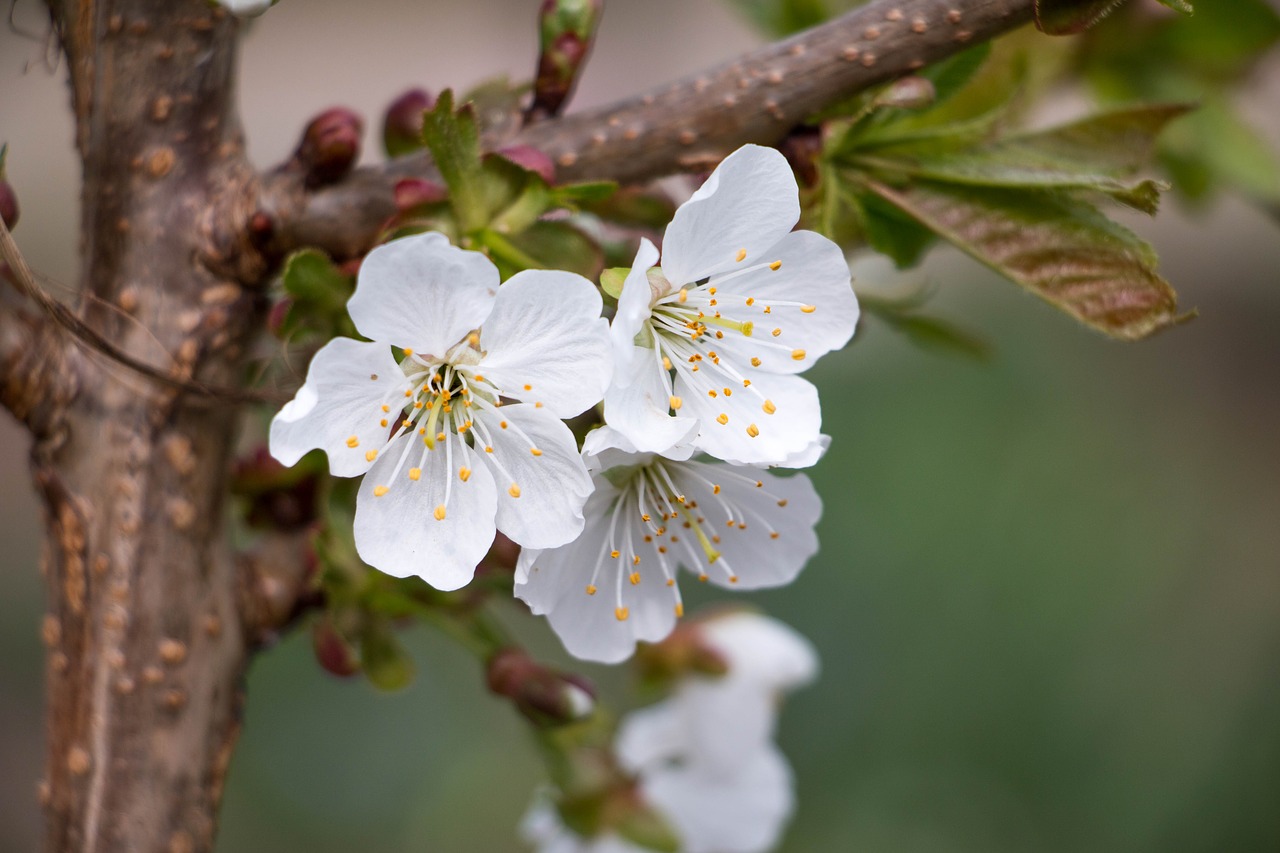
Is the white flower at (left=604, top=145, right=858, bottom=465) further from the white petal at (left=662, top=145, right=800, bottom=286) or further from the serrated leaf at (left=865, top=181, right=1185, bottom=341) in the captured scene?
the serrated leaf at (left=865, top=181, right=1185, bottom=341)

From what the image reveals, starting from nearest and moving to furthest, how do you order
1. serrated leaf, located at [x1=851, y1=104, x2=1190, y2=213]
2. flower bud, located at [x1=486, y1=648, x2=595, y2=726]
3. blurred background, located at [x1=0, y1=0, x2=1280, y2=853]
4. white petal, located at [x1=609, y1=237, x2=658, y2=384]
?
white petal, located at [x1=609, y1=237, x2=658, y2=384], serrated leaf, located at [x1=851, y1=104, x2=1190, y2=213], flower bud, located at [x1=486, y1=648, x2=595, y2=726], blurred background, located at [x1=0, y1=0, x2=1280, y2=853]

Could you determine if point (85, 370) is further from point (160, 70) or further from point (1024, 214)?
point (1024, 214)

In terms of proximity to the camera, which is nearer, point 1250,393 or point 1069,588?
point 1069,588

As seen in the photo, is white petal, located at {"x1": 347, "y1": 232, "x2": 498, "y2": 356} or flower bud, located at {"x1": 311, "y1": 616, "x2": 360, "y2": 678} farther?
flower bud, located at {"x1": 311, "y1": 616, "x2": 360, "y2": 678}

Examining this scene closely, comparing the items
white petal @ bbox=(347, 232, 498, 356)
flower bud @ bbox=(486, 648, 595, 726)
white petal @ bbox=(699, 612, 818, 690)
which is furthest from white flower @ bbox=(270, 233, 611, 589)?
white petal @ bbox=(699, 612, 818, 690)

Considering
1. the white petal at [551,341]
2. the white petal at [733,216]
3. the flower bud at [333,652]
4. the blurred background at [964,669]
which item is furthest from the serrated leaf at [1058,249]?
the blurred background at [964,669]

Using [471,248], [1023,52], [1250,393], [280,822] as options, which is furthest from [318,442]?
[1250,393]

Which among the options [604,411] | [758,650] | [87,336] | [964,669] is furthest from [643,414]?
[964,669]
